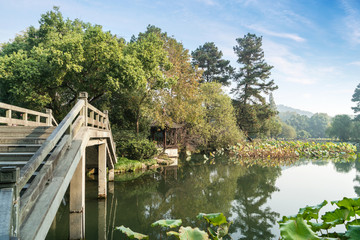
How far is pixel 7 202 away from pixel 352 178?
1471 centimetres

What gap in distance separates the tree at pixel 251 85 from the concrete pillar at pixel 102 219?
2399 cm

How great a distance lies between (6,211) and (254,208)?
7239 mm

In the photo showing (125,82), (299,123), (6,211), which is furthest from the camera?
(299,123)

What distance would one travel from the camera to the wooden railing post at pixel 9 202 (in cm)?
140

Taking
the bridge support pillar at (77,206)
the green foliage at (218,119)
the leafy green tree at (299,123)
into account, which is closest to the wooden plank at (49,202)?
the bridge support pillar at (77,206)

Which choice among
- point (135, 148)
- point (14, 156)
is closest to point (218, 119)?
point (135, 148)

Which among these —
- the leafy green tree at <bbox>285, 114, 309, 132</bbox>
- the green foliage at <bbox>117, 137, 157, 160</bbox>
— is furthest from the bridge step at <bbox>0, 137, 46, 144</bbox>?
the leafy green tree at <bbox>285, 114, 309, 132</bbox>

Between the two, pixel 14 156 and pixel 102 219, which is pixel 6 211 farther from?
pixel 102 219

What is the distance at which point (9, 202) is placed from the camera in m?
1.47

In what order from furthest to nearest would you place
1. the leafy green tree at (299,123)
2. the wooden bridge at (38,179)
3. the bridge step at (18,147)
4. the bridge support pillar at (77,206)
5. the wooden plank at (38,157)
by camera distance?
the leafy green tree at (299,123)
the bridge support pillar at (77,206)
the bridge step at (18,147)
the wooden plank at (38,157)
the wooden bridge at (38,179)

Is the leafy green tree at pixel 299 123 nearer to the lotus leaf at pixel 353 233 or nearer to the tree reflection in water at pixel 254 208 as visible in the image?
the tree reflection in water at pixel 254 208

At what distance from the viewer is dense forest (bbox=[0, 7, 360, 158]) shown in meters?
11.1

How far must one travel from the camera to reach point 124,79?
1116 cm

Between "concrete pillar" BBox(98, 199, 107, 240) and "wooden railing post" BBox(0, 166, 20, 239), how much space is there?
3.82 m
